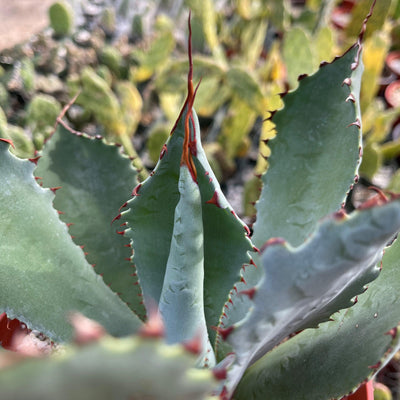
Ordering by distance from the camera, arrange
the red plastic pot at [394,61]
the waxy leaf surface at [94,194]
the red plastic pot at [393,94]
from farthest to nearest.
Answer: the red plastic pot at [394,61] → the red plastic pot at [393,94] → the waxy leaf surface at [94,194]

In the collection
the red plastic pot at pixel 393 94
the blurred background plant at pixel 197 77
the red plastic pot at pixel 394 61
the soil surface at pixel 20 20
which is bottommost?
the soil surface at pixel 20 20

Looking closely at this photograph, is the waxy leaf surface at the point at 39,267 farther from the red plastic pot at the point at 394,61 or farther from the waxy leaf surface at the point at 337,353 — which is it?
the red plastic pot at the point at 394,61

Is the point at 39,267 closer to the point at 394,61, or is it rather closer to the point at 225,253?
the point at 225,253

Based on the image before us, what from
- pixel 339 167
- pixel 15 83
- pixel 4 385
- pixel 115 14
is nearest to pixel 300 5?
pixel 115 14

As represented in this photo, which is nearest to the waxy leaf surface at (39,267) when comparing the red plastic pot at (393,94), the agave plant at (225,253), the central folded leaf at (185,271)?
the agave plant at (225,253)

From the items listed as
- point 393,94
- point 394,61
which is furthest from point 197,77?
point 394,61

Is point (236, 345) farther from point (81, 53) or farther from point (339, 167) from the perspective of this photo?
point (81, 53)

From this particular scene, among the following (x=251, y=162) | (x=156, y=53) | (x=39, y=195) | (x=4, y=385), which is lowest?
(x=251, y=162)
